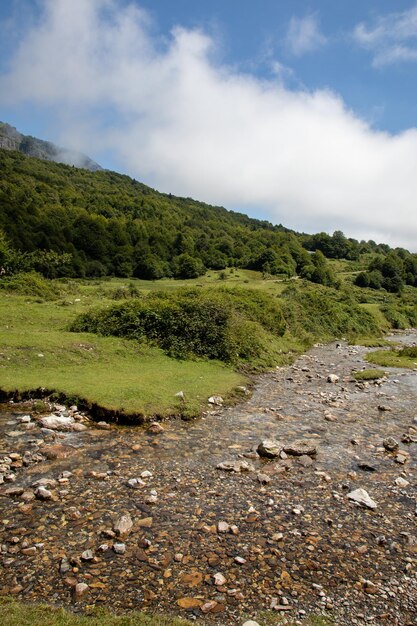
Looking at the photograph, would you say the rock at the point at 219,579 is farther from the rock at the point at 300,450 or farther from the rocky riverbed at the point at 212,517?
the rock at the point at 300,450

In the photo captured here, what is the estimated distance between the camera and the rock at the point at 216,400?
56.7ft

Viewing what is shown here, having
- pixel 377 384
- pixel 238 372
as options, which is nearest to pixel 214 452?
pixel 238 372

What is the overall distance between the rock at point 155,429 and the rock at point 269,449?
360 centimetres

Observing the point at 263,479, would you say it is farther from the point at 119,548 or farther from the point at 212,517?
the point at 119,548

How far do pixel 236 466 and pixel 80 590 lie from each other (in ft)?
18.2

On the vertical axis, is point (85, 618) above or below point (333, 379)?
below

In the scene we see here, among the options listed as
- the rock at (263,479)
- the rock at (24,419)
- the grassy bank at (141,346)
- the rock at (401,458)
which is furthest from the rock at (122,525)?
the rock at (401,458)

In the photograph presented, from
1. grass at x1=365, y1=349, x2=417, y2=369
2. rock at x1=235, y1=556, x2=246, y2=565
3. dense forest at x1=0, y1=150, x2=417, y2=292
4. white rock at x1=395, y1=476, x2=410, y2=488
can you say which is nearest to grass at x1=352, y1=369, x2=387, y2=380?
grass at x1=365, y1=349, x2=417, y2=369

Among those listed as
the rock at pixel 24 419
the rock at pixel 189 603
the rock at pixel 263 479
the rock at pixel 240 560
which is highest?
the rock at pixel 263 479

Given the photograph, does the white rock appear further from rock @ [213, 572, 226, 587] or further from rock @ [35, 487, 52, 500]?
rock @ [35, 487, 52, 500]

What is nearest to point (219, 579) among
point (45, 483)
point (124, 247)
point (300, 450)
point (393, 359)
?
point (45, 483)

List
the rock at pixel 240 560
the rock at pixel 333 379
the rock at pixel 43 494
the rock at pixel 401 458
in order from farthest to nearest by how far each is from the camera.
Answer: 1. the rock at pixel 333 379
2. the rock at pixel 401 458
3. the rock at pixel 43 494
4. the rock at pixel 240 560

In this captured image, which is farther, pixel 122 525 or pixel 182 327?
pixel 182 327

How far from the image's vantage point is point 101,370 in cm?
1944
